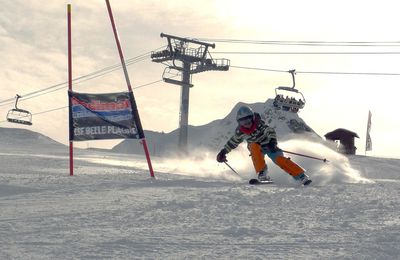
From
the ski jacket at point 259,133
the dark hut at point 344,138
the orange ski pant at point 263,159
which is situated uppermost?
the dark hut at point 344,138

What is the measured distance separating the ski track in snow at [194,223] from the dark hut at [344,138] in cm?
4684

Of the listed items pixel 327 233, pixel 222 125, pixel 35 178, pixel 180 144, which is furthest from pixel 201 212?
pixel 222 125

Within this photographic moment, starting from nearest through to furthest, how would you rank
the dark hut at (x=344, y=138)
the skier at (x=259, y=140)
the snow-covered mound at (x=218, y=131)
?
the skier at (x=259, y=140) → the dark hut at (x=344, y=138) → the snow-covered mound at (x=218, y=131)

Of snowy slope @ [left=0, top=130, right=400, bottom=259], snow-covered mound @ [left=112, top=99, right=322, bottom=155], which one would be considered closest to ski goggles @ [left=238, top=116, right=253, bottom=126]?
snowy slope @ [left=0, top=130, right=400, bottom=259]

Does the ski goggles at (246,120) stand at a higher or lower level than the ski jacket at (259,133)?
→ higher

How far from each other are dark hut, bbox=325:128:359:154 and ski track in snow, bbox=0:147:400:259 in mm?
46843

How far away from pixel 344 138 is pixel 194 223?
50.5m

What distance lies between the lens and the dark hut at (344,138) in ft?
170

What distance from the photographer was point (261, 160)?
341 inches

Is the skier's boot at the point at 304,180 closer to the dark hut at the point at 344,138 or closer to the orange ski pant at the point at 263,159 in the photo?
the orange ski pant at the point at 263,159

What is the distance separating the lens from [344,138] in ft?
172

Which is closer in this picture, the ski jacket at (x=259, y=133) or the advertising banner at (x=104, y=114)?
the ski jacket at (x=259, y=133)

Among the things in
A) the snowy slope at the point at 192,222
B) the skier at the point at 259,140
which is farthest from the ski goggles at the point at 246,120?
the snowy slope at the point at 192,222

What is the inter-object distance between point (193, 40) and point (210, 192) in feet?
96.7
